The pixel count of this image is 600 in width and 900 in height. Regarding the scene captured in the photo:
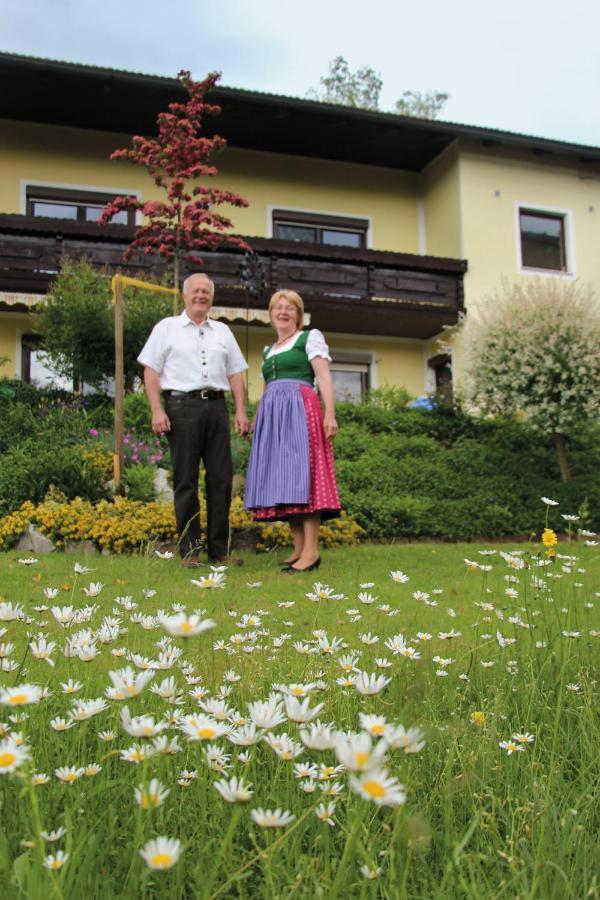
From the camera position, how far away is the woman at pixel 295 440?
5.19 metres

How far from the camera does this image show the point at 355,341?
53.6ft

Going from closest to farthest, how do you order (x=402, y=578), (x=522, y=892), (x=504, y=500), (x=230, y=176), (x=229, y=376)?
(x=522, y=892) → (x=402, y=578) → (x=229, y=376) → (x=504, y=500) → (x=230, y=176)

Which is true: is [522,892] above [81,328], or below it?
below

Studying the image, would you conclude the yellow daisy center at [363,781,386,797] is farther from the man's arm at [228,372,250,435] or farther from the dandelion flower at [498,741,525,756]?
the man's arm at [228,372,250,435]

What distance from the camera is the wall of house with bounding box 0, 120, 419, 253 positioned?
1463cm

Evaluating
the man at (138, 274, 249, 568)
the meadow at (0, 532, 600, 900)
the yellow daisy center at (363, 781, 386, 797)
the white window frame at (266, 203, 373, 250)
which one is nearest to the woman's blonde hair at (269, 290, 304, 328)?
the man at (138, 274, 249, 568)

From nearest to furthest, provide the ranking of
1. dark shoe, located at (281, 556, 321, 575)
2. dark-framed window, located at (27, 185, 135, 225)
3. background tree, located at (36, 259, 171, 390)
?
dark shoe, located at (281, 556, 321, 575) → background tree, located at (36, 259, 171, 390) → dark-framed window, located at (27, 185, 135, 225)

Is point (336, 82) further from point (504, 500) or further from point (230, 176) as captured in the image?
point (504, 500)

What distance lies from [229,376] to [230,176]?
11565 mm

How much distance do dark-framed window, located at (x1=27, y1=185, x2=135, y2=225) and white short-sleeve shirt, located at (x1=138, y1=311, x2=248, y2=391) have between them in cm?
1044

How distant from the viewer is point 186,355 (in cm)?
526

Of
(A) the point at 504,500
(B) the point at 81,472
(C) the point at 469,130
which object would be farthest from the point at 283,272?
(B) the point at 81,472

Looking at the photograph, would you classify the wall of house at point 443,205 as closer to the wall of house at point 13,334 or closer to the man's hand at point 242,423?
the wall of house at point 13,334

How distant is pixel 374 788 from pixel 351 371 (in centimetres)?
1589
